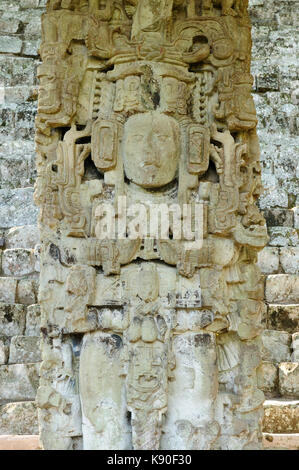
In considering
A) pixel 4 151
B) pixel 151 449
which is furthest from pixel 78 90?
pixel 4 151

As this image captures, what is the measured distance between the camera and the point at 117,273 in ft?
17.5

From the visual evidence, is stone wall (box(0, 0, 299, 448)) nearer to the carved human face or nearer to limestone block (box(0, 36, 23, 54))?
limestone block (box(0, 36, 23, 54))

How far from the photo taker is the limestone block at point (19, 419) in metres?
6.48

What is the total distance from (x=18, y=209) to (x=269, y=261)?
10.2 feet

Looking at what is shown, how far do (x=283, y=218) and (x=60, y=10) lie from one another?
4.03m

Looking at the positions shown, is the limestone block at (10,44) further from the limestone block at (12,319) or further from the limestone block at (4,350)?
the limestone block at (4,350)

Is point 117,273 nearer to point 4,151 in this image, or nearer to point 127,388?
point 127,388

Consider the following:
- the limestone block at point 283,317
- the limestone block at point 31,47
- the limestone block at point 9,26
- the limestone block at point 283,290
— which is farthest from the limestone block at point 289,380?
the limestone block at point 9,26

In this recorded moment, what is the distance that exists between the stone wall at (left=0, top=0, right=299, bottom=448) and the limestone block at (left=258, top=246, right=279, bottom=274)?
0.04 ft

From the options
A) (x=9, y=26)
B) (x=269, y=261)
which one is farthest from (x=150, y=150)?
(x=9, y=26)

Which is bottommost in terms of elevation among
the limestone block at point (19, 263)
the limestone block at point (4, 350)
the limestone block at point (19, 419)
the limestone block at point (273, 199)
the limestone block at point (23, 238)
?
the limestone block at point (19, 419)

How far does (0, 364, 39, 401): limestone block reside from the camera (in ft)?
22.6

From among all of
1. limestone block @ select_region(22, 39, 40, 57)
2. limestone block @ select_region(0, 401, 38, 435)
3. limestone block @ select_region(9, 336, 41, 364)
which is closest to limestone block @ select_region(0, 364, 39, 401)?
limestone block @ select_region(9, 336, 41, 364)

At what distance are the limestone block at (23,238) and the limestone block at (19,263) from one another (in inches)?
11.1
